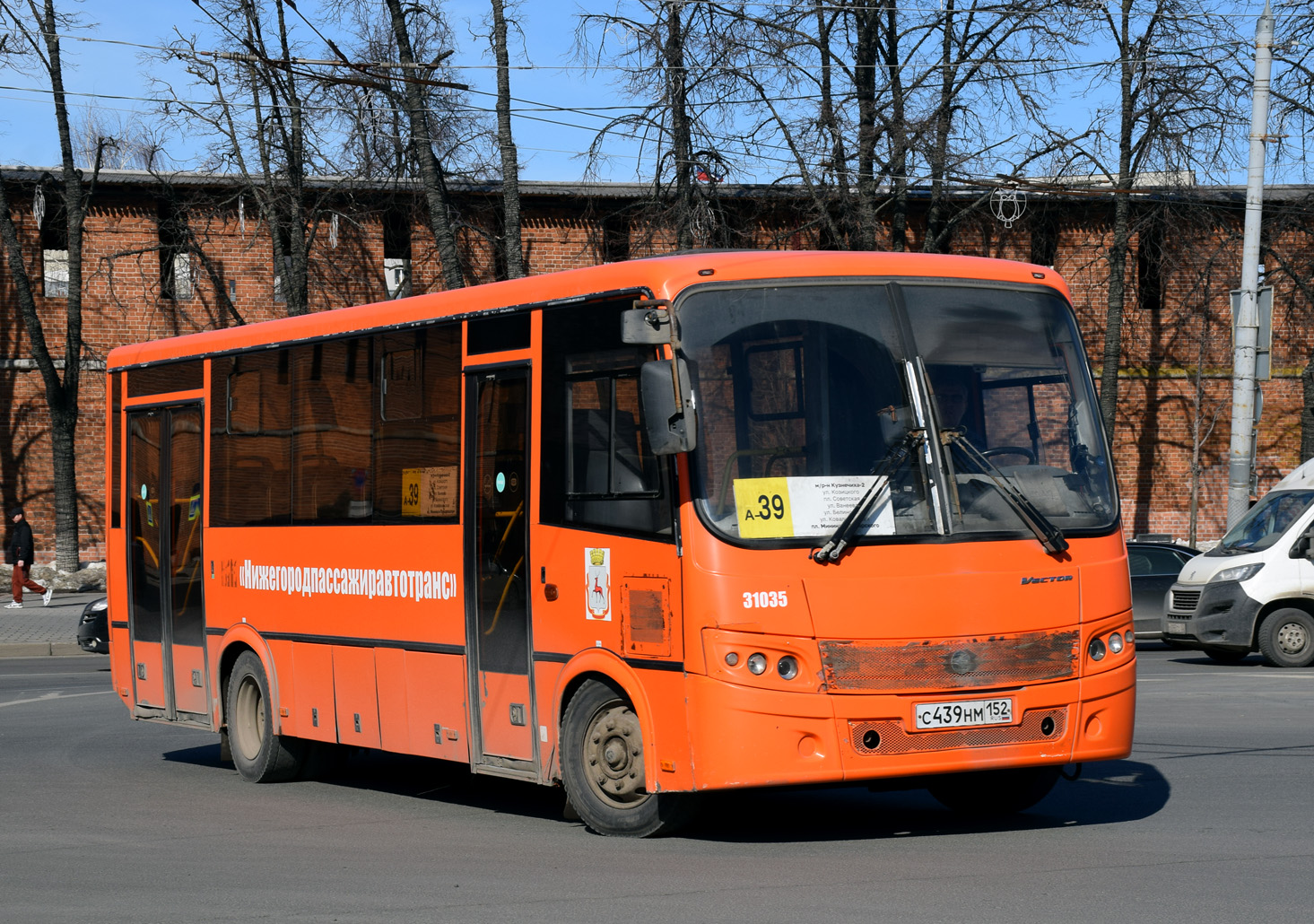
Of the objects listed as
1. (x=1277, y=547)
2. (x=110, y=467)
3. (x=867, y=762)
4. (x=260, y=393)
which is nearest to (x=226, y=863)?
(x=867, y=762)

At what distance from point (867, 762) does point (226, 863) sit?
10.2 ft

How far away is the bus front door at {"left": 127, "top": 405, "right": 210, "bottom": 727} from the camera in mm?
12898

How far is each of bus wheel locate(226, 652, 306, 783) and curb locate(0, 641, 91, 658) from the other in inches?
505

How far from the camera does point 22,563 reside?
31125 mm

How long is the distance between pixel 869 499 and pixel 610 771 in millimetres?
1923

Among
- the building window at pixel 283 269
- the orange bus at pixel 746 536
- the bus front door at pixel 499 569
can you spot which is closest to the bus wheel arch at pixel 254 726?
the orange bus at pixel 746 536

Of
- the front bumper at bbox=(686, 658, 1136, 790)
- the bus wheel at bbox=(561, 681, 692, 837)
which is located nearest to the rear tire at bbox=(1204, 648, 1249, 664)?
the front bumper at bbox=(686, 658, 1136, 790)

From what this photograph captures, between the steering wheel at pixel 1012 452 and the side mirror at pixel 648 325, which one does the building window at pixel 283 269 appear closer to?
the side mirror at pixel 648 325

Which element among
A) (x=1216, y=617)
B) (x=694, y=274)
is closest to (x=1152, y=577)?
(x=1216, y=617)

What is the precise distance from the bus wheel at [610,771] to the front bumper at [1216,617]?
503 inches

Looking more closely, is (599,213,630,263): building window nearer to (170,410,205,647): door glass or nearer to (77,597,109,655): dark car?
(77,597,109,655): dark car

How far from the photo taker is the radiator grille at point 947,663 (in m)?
8.02

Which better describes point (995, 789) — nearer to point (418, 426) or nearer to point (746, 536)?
point (746, 536)

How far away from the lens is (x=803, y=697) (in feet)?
26.1
